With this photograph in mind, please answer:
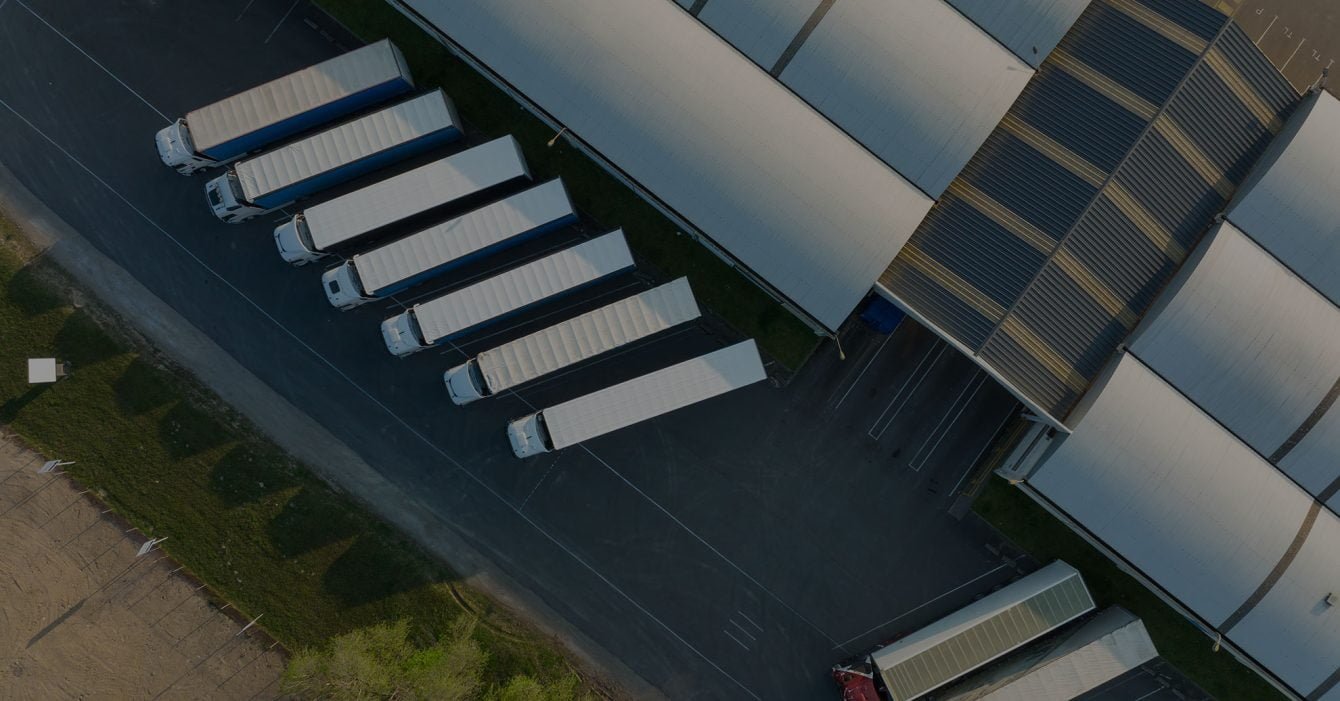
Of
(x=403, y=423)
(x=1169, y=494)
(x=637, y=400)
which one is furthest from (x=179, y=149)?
(x=1169, y=494)

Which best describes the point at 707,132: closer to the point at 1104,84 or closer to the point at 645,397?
the point at 645,397

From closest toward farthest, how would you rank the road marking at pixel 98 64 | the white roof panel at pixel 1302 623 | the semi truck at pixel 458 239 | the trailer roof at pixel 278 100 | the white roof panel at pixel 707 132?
the white roof panel at pixel 707 132 → the white roof panel at pixel 1302 623 → the trailer roof at pixel 278 100 → the semi truck at pixel 458 239 → the road marking at pixel 98 64

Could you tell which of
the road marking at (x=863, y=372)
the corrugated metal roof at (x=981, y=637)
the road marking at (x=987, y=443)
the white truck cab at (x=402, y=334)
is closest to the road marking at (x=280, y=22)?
the white truck cab at (x=402, y=334)

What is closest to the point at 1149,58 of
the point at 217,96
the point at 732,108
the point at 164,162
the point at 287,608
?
the point at 732,108

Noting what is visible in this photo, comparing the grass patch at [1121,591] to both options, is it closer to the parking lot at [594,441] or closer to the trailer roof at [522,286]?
the parking lot at [594,441]

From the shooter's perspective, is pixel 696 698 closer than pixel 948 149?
No

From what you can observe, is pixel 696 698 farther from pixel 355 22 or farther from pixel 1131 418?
pixel 355 22

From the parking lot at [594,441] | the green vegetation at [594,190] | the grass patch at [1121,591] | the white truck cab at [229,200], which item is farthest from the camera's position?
the grass patch at [1121,591]
